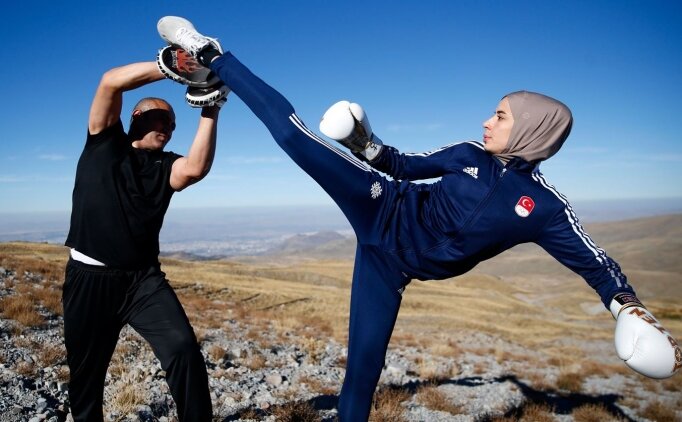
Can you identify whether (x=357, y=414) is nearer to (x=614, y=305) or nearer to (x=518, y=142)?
(x=614, y=305)

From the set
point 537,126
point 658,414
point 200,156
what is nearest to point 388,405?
point 200,156

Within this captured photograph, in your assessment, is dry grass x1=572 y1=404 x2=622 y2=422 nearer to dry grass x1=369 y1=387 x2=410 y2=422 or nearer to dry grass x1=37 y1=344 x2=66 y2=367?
dry grass x1=369 y1=387 x2=410 y2=422

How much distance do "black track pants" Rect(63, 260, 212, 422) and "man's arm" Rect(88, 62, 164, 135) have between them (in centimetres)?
108

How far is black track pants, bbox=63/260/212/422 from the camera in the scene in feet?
9.25

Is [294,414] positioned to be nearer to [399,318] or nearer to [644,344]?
[644,344]

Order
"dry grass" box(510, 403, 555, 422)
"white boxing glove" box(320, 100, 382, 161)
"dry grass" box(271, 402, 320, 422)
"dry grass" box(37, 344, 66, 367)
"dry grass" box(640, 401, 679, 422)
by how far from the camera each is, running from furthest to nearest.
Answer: "dry grass" box(640, 401, 679, 422), "dry grass" box(510, 403, 555, 422), "dry grass" box(37, 344, 66, 367), "dry grass" box(271, 402, 320, 422), "white boxing glove" box(320, 100, 382, 161)

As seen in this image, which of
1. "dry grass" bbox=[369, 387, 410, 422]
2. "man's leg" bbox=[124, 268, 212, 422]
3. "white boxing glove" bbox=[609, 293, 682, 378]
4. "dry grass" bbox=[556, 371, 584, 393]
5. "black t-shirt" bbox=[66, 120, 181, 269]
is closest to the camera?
"white boxing glove" bbox=[609, 293, 682, 378]

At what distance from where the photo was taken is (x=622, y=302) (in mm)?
2426

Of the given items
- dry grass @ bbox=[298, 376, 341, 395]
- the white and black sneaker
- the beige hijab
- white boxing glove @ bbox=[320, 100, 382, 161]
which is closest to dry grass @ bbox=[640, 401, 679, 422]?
dry grass @ bbox=[298, 376, 341, 395]

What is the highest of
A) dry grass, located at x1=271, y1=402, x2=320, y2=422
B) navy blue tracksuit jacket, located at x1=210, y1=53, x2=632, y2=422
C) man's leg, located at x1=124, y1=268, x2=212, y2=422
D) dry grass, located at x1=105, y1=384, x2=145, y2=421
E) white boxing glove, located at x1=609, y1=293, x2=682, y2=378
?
navy blue tracksuit jacket, located at x1=210, y1=53, x2=632, y2=422

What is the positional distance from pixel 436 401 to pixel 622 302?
177 inches

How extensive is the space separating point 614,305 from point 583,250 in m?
0.37

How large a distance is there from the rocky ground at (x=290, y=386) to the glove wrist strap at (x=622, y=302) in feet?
11.3

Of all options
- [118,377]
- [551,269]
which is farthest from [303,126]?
[551,269]
